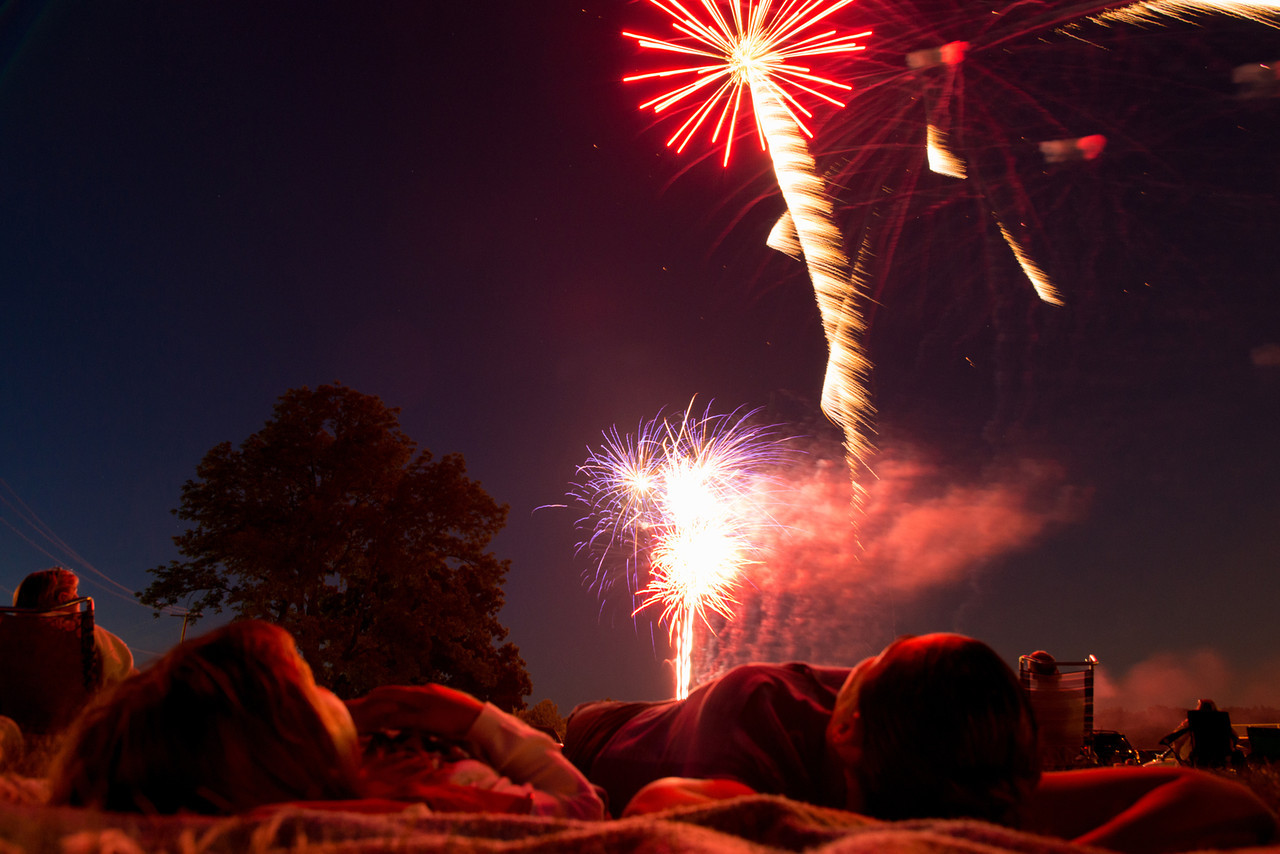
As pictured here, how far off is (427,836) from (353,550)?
62.9ft

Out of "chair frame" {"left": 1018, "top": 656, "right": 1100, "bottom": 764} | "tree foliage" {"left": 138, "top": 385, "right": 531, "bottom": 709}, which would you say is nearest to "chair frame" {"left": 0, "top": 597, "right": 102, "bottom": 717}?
"chair frame" {"left": 1018, "top": 656, "right": 1100, "bottom": 764}

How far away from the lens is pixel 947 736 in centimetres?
139

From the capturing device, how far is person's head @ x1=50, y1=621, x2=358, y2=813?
1.16 metres

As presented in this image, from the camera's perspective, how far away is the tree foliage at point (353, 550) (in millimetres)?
17266

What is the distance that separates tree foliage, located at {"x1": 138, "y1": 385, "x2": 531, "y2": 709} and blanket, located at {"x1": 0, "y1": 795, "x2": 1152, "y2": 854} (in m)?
17.7

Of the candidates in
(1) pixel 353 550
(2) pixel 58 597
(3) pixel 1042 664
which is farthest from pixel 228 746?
(1) pixel 353 550

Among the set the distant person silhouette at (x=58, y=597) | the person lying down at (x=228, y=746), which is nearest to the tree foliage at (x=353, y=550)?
the distant person silhouette at (x=58, y=597)

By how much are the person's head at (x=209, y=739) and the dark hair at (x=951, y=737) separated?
3.57 ft

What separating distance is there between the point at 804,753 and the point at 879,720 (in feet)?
2.48

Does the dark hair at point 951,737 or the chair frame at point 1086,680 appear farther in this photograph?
the chair frame at point 1086,680

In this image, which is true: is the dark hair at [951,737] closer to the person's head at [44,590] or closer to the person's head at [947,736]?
the person's head at [947,736]

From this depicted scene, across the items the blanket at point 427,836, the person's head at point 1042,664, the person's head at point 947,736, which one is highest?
the person's head at point 1042,664

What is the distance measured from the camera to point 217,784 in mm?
1169

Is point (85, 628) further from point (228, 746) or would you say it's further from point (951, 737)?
point (951, 737)
